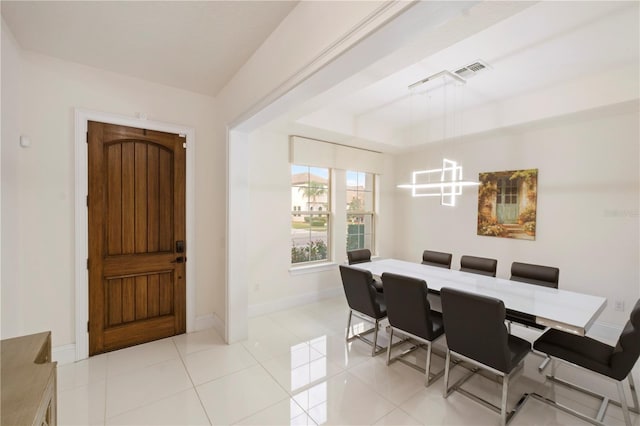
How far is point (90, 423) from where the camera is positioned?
192 cm

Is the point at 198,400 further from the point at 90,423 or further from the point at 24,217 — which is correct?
the point at 24,217

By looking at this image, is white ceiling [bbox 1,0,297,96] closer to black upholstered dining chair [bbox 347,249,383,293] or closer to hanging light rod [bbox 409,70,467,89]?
hanging light rod [bbox 409,70,467,89]

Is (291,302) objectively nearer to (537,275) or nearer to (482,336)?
(482,336)

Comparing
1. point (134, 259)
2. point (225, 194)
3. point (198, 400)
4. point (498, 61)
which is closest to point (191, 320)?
point (134, 259)

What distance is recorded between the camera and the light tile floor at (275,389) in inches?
A: 78.5

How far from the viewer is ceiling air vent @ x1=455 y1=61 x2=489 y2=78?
282cm

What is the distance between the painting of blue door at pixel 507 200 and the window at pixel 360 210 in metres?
2.14

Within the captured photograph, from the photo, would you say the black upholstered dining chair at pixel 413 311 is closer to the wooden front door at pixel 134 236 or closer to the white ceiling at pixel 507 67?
the white ceiling at pixel 507 67

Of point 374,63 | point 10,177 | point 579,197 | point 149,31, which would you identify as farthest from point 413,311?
point 10,177

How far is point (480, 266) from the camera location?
3451 millimetres

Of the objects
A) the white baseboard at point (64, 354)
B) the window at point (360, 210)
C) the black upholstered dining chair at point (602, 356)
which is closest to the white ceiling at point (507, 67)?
the window at point (360, 210)

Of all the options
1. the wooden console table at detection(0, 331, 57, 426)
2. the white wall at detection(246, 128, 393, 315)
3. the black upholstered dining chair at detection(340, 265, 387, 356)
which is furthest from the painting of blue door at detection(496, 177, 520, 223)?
the wooden console table at detection(0, 331, 57, 426)

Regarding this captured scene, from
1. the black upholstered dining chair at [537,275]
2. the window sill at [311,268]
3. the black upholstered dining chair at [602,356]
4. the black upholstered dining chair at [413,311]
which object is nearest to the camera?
the black upholstered dining chair at [602,356]

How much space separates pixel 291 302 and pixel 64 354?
2.56 m
